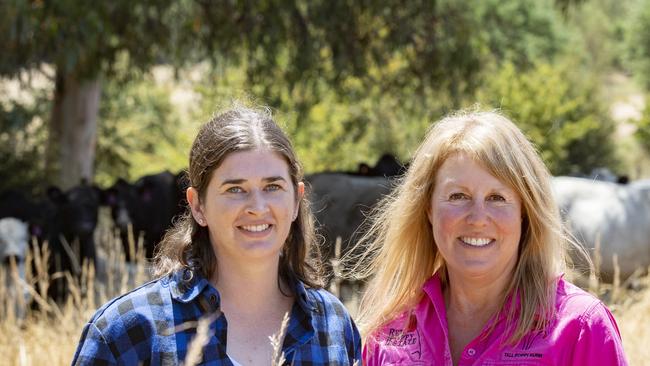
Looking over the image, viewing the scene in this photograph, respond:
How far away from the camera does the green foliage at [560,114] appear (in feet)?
72.3

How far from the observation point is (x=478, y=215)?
288cm

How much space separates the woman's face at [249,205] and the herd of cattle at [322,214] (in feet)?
19.3

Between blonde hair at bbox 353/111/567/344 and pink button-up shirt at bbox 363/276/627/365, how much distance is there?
0.04m

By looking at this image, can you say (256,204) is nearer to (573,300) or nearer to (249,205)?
(249,205)

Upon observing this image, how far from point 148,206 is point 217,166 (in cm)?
812

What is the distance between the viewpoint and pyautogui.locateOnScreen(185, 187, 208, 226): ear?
2.85 meters

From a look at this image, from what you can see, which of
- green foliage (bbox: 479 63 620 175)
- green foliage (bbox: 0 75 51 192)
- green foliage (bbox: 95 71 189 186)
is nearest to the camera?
green foliage (bbox: 0 75 51 192)

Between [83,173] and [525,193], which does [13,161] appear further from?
[525,193]

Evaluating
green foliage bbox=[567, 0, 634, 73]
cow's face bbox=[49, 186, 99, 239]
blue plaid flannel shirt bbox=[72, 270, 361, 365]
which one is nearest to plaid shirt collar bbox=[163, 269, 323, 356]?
blue plaid flannel shirt bbox=[72, 270, 361, 365]

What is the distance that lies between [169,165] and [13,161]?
5.70 m

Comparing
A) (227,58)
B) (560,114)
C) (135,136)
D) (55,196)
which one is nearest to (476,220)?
(55,196)

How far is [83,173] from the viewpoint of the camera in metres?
12.2

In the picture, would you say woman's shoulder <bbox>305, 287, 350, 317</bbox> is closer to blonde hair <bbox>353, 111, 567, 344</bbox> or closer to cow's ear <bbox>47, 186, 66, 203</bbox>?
blonde hair <bbox>353, 111, 567, 344</bbox>

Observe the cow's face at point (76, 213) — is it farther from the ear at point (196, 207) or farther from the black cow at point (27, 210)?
the ear at point (196, 207)
